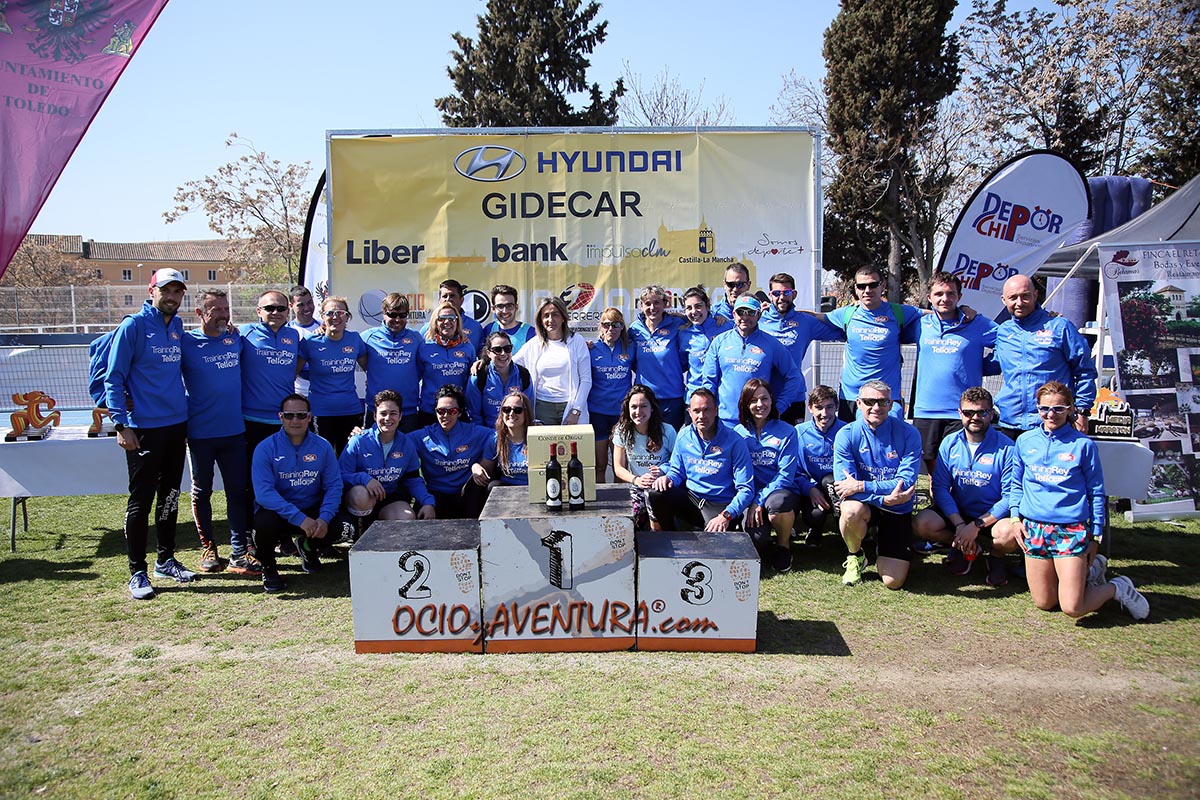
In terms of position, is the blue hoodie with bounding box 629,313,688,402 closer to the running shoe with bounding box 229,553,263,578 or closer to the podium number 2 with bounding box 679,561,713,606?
the podium number 2 with bounding box 679,561,713,606

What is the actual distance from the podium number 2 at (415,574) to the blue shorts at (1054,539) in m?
3.28

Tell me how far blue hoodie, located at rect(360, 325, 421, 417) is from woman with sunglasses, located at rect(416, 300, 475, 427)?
0.08 m

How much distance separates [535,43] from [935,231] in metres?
14.1

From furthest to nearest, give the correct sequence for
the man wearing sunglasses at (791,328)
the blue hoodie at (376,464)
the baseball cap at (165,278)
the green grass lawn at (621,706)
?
the man wearing sunglasses at (791,328), the blue hoodie at (376,464), the baseball cap at (165,278), the green grass lawn at (621,706)

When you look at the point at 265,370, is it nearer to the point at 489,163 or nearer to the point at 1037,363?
the point at 489,163

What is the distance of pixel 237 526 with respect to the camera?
17.8ft

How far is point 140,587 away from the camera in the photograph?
4969 millimetres

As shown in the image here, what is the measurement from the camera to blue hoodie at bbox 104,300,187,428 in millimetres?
4695

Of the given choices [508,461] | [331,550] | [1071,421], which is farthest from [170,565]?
[1071,421]

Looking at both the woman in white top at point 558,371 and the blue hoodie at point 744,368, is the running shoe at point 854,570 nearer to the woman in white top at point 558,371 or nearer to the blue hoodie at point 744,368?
the blue hoodie at point 744,368

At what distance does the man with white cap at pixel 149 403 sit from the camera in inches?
185

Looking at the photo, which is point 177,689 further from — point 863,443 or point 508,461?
point 863,443

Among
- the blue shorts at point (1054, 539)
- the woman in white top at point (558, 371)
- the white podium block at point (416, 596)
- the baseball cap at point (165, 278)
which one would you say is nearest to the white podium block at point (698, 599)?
the white podium block at point (416, 596)

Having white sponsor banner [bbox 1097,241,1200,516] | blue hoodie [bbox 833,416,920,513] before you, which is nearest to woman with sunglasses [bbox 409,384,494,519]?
blue hoodie [bbox 833,416,920,513]
